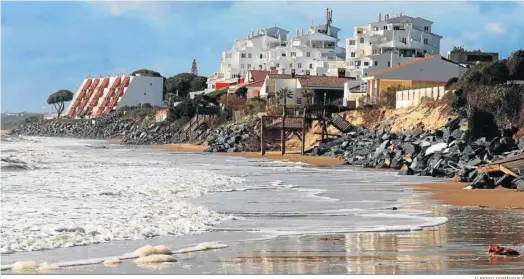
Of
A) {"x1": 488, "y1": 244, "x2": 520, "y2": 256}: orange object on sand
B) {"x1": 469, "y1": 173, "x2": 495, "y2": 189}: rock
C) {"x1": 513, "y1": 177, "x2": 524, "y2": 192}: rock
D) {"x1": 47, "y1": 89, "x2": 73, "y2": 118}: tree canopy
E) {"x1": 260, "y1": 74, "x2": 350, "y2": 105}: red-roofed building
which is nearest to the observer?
{"x1": 488, "y1": 244, "x2": 520, "y2": 256}: orange object on sand

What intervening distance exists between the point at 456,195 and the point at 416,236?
27.1 feet

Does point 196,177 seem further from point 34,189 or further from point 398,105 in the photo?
point 398,105

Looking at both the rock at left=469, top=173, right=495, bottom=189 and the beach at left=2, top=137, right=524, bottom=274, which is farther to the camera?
the rock at left=469, top=173, right=495, bottom=189

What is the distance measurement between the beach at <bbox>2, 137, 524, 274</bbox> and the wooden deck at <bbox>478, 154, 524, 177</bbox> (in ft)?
6.93

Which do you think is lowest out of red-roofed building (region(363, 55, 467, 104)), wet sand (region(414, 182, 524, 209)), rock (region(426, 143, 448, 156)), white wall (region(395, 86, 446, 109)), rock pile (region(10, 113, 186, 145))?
wet sand (region(414, 182, 524, 209))

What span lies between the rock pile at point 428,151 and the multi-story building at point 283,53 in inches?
2353

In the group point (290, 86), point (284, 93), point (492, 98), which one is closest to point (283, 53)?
point (290, 86)

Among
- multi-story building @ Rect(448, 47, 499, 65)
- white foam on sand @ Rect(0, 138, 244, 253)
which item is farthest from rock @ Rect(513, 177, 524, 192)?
multi-story building @ Rect(448, 47, 499, 65)

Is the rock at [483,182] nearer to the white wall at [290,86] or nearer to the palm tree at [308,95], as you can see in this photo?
the palm tree at [308,95]

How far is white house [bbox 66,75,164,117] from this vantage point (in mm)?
126812

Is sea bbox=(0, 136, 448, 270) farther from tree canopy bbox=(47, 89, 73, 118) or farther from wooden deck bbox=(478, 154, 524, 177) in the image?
tree canopy bbox=(47, 89, 73, 118)

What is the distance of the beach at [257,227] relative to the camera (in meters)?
10.8

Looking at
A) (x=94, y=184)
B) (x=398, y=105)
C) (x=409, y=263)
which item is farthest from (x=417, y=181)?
(x=398, y=105)

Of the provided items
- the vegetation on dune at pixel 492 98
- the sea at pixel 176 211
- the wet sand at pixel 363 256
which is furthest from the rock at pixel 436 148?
the wet sand at pixel 363 256
